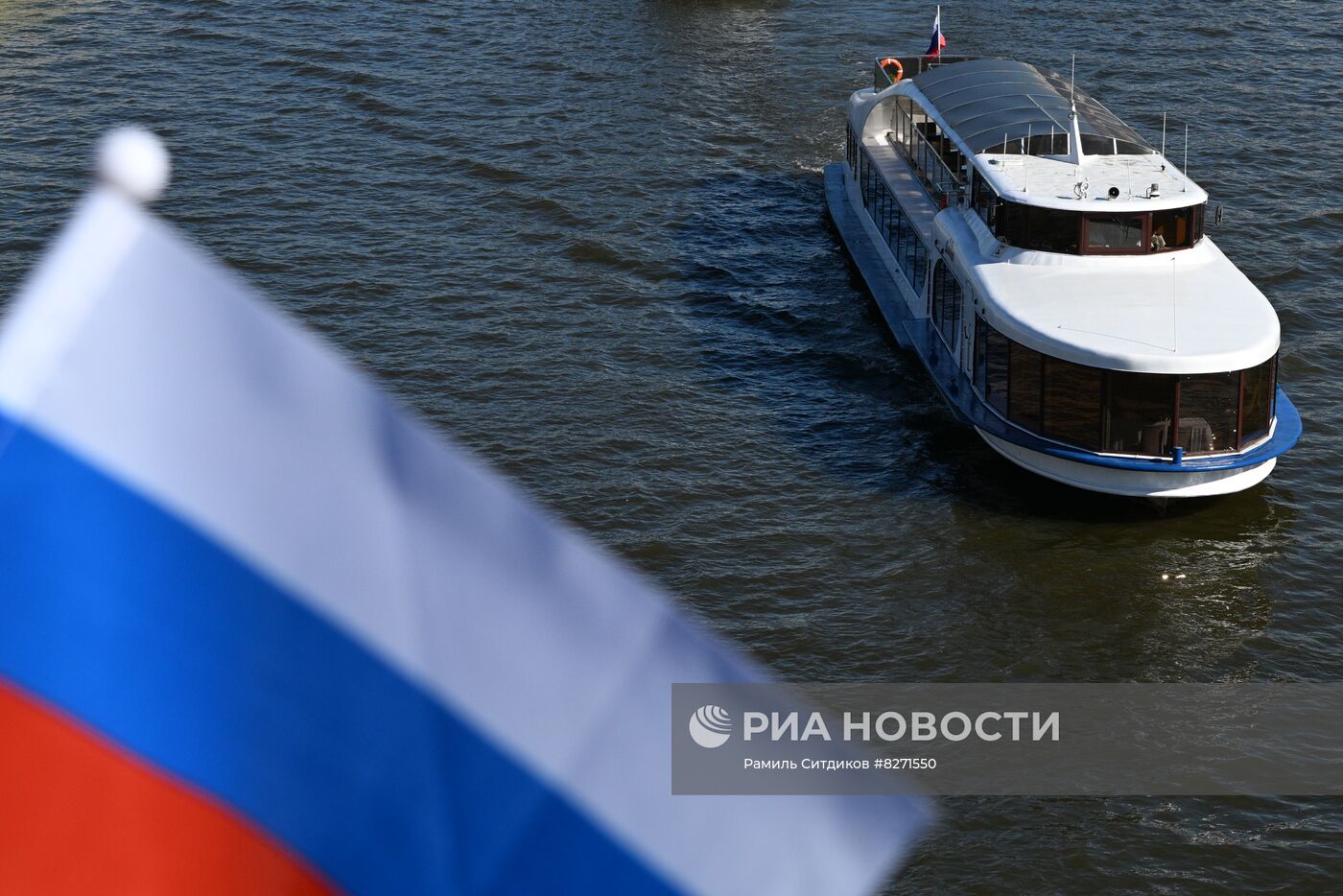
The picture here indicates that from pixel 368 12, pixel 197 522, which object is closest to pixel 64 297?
pixel 197 522

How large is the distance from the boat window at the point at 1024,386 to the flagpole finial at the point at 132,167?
2259cm

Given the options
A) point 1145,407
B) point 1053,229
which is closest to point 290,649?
point 1145,407

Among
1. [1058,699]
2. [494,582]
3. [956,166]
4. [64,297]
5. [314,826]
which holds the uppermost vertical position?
[64,297]

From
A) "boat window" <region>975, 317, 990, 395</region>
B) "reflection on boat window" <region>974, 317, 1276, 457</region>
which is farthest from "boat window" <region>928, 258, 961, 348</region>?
"reflection on boat window" <region>974, 317, 1276, 457</region>

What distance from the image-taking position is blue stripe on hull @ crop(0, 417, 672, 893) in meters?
4.73

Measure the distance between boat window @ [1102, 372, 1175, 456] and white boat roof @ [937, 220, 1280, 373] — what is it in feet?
1.01

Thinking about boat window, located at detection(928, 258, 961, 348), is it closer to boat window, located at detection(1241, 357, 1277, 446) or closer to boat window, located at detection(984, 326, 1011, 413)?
boat window, located at detection(984, 326, 1011, 413)

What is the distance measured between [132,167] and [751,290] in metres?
31.1

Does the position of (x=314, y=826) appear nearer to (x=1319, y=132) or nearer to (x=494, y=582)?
(x=494, y=582)

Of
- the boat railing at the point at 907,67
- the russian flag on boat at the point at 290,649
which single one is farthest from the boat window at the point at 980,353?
the russian flag on boat at the point at 290,649

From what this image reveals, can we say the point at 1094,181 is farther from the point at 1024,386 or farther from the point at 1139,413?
the point at 1139,413

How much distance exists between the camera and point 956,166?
32.9 metres

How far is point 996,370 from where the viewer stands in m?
27.6

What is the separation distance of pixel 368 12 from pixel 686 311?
24492 millimetres
